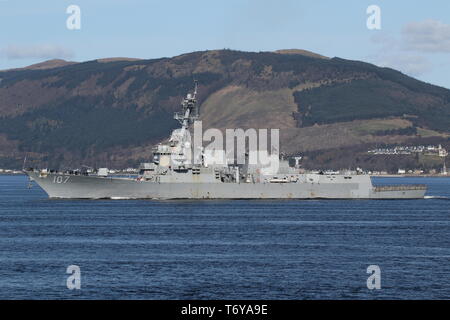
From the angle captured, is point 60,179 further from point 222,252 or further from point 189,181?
point 222,252

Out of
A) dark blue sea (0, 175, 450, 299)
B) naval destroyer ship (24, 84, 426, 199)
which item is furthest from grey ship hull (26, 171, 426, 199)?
dark blue sea (0, 175, 450, 299)

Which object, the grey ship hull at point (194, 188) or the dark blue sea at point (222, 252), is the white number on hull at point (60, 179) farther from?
the dark blue sea at point (222, 252)

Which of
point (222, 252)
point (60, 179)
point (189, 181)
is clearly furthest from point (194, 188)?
point (222, 252)

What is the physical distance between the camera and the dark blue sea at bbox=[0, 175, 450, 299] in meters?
31.8

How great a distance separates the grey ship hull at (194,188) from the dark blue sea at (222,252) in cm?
733

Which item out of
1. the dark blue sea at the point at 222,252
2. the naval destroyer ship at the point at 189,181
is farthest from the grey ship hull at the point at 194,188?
the dark blue sea at the point at 222,252

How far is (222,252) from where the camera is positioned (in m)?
42.2

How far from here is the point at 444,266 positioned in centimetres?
3791

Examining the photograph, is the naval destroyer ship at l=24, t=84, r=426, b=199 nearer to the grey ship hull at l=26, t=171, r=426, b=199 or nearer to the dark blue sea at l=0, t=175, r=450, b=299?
the grey ship hull at l=26, t=171, r=426, b=199

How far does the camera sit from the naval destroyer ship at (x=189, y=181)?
263 feet

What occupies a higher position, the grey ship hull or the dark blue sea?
the grey ship hull
